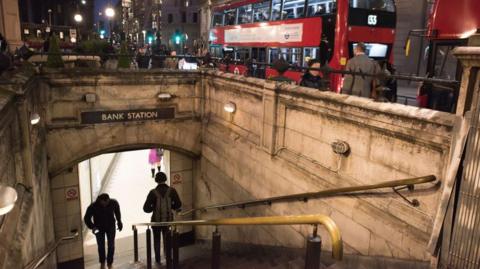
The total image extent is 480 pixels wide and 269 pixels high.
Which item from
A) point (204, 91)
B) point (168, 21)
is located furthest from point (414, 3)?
point (168, 21)

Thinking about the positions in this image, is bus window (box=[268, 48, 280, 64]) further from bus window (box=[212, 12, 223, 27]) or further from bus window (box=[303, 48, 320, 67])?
bus window (box=[212, 12, 223, 27])

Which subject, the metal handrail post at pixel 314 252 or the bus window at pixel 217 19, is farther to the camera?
the bus window at pixel 217 19

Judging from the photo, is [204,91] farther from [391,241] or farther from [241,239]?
[391,241]

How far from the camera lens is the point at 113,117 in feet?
34.8

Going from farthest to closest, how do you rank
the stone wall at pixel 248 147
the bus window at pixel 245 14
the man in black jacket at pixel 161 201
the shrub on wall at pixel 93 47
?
the bus window at pixel 245 14 → the shrub on wall at pixel 93 47 → the man in black jacket at pixel 161 201 → the stone wall at pixel 248 147

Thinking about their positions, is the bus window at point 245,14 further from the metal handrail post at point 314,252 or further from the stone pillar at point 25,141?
the metal handrail post at point 314,252

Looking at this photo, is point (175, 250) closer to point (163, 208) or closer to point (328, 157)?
point (163, 208)

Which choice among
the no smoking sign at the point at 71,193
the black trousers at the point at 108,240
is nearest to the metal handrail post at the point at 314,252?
the black trousers at the point at 108,240

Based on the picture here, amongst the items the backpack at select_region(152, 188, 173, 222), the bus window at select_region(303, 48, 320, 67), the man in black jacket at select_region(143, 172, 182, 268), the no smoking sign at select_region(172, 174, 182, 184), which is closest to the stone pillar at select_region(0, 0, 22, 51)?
the no smoking sign at select_region(172, 174, 182, 184)

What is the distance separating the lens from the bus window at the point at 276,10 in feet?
42.1

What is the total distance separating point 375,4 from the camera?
11109mm

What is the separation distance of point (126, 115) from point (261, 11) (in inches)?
259

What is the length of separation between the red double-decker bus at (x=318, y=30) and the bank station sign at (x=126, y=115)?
9.29 feet

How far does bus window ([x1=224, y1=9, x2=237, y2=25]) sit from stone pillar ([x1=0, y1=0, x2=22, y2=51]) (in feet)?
31.3
